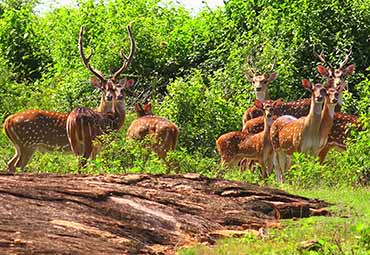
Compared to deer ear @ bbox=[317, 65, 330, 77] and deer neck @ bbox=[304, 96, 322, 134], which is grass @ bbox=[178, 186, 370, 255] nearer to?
deer neck @ bbox=[304, 96, 322, 134]

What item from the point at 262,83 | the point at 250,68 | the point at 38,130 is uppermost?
the point at 250,68

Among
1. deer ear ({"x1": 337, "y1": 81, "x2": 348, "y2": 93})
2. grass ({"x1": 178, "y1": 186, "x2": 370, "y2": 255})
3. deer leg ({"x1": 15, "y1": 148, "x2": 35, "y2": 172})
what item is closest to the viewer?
grass ({"x1": 178, "y1": 186, "x2": 370, "y2": 255})

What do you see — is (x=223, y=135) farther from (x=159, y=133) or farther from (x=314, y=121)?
(x=314, y=121)

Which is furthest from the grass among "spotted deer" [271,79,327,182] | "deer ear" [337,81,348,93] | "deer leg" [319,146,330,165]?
"deer ear" [337,81,348,93]

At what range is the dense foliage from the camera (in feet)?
62.1

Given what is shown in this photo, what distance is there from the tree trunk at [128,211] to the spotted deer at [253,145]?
18.6 ft

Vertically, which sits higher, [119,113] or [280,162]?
[119,113]

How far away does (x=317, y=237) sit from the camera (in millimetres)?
8812

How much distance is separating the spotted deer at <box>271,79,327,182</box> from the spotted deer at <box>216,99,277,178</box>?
0.27m

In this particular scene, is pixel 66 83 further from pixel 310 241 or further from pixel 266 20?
pixel 310 241

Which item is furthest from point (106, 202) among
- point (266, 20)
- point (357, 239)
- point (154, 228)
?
point (266, 20)

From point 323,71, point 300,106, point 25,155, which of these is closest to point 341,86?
point 323,71

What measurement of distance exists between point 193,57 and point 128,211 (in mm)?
15687

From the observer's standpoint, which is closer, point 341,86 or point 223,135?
point 223,135
